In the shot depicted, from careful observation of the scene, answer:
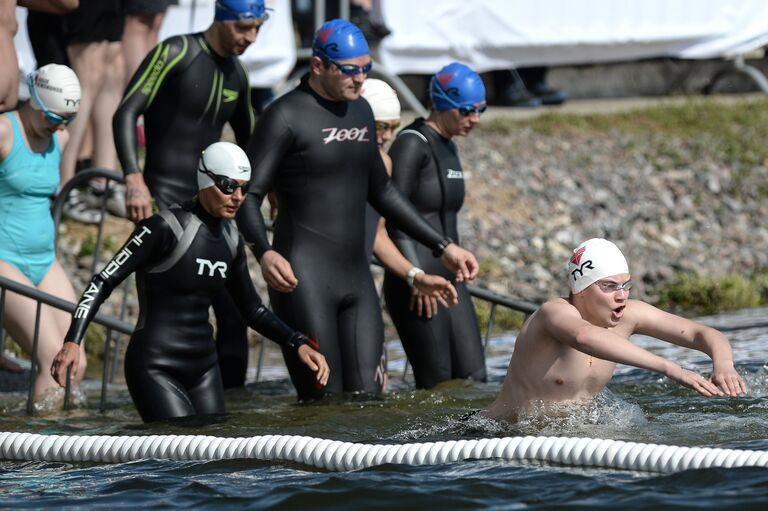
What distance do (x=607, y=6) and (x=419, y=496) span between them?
389 inches

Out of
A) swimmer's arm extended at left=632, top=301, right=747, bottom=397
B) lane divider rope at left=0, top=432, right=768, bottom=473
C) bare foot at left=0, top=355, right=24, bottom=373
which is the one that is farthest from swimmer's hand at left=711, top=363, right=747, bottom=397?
bare foot at left=0, top=355, right=24, bottom=373

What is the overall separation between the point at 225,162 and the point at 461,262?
4.95 ft

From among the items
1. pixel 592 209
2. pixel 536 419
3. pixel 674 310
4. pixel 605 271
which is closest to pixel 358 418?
pixel 536 419

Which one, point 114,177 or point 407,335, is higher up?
point 114,177

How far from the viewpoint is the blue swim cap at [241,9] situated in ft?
27.1

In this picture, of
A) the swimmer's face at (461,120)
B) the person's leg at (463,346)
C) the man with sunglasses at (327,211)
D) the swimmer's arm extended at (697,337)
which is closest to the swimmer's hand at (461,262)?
the man with sunglasses at (327,211)

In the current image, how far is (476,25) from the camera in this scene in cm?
1471

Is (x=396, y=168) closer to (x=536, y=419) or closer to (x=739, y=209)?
(x=536, y=419)

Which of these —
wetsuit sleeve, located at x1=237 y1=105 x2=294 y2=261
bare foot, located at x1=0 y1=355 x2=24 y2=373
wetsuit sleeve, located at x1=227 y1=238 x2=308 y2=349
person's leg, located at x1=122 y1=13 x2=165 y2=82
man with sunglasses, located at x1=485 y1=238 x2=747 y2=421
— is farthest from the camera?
person's leg, located at x1=122 y1=13 x2=165 y2=82

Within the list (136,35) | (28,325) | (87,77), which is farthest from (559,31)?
(28,325)

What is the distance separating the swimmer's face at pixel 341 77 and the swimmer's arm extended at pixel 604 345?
66.1 inches

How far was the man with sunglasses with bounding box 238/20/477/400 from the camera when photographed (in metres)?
7.90

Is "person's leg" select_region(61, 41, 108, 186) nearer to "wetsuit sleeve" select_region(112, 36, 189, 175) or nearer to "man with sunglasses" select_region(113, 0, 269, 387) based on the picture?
"man with sunglasses" select_region(113, 0, 269, 387)

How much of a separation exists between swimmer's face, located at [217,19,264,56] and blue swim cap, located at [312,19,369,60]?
50 centimetres
